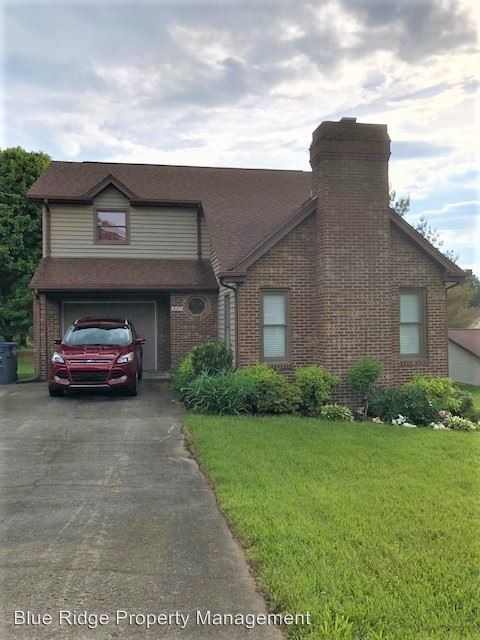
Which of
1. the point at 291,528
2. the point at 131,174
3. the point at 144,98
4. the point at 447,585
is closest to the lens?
the point at 447,585

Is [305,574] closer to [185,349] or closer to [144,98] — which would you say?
[144,98]

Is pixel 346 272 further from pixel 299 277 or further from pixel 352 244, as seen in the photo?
pixel 299 277

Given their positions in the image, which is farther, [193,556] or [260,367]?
[260,367]

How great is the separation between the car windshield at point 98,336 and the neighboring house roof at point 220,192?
2756mm

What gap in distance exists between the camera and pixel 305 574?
3.71 meters

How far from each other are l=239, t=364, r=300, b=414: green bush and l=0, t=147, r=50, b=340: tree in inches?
727

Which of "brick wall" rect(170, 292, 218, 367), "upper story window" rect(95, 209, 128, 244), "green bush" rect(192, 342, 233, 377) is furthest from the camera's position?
"upper story window" rect(95, 209, 128, 244)

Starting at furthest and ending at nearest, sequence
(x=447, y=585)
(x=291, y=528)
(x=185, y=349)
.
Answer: (x=185, y=349)
(x=291, y=528)
(x=447, y=585)

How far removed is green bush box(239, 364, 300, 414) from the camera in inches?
422

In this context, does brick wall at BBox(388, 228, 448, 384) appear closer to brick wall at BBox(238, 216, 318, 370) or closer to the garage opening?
brick wall at BBox(238, 216, 318, 370)

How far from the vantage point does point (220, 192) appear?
→ 17922 mm

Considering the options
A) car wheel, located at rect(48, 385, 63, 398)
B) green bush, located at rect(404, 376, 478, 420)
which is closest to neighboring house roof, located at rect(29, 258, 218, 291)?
car wheel, located at rect(48, 385, 63, 398)

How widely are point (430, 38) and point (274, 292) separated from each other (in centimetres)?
674

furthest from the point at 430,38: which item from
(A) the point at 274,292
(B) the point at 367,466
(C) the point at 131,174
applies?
(C) the point at 131,174
